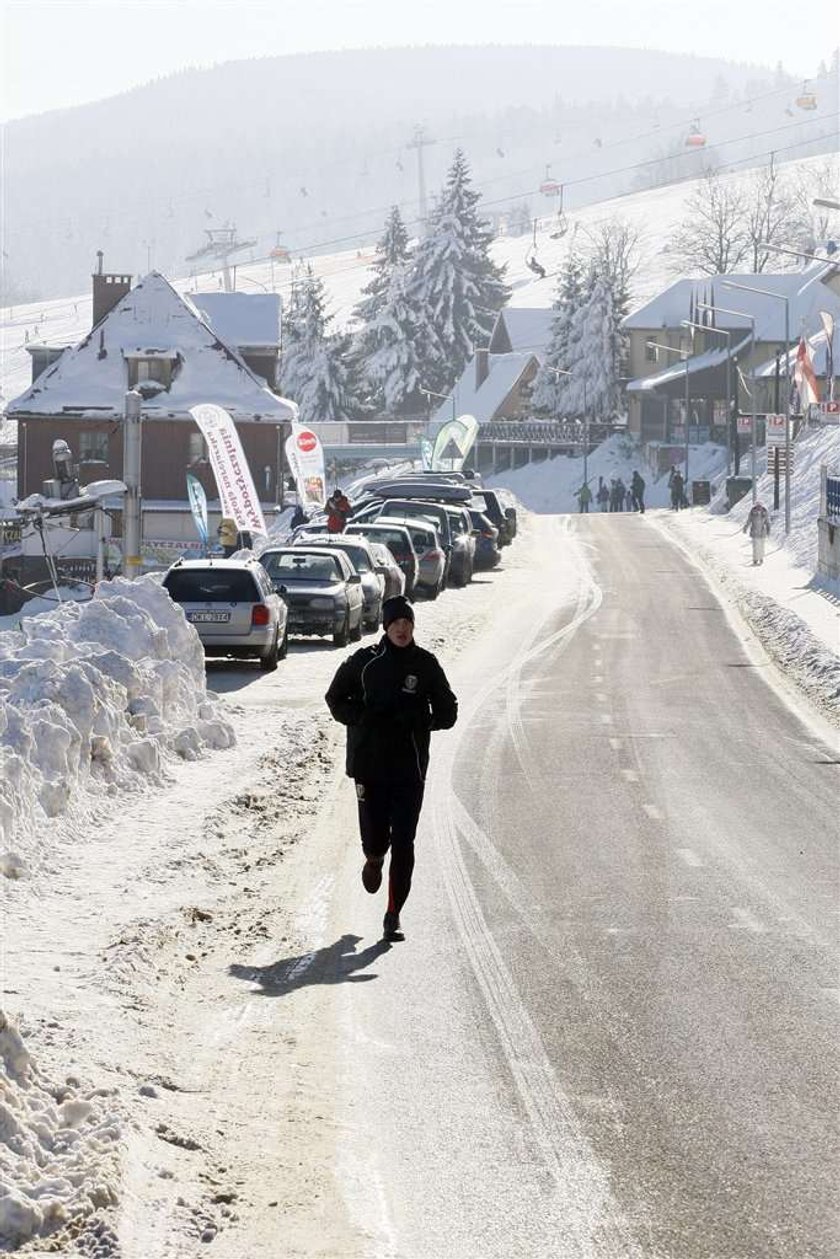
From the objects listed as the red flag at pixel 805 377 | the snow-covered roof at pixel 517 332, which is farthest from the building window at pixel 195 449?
the snow-covered roof at pixel 517 332

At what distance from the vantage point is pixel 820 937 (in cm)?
1154

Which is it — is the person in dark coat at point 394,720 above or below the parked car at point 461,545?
above

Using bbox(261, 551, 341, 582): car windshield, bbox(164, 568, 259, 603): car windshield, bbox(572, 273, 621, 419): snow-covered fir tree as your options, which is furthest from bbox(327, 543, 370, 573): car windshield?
bbox(572, 273, 621, 419): snow-covered fir tree

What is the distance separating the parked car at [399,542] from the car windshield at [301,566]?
6.35m

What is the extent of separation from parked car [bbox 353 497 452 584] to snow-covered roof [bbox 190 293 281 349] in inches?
1297

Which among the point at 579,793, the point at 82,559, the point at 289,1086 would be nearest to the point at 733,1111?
the point at 289,1086

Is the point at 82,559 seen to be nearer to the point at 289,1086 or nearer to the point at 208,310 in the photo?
the point at 208,310

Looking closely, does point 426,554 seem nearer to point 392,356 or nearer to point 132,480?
point 132,480

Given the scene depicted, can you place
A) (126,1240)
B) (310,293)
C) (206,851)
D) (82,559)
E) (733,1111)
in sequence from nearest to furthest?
(126,1240) < (733,1111) < (206,851) < (82,559) < (310,293)

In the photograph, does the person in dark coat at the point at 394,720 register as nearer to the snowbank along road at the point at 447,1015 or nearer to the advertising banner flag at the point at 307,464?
the snowbank along road at the point at 447,1015

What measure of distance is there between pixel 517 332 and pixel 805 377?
265 ft

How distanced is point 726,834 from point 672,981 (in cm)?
500

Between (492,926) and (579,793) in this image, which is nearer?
(492,926)

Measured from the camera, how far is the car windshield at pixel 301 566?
1282 inches
